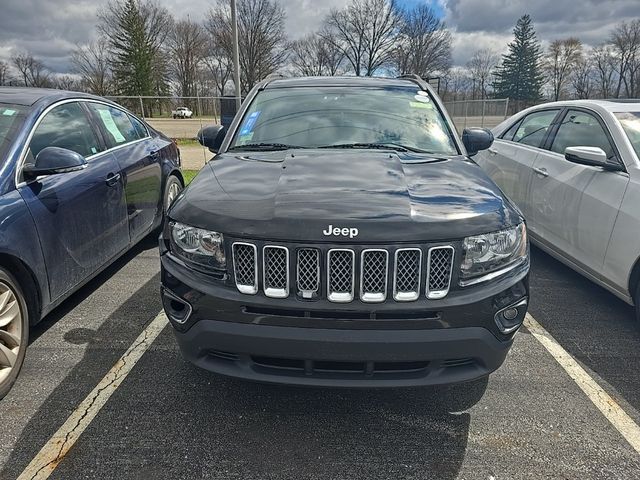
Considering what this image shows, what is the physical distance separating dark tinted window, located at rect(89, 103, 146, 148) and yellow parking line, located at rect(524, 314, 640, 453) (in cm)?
386

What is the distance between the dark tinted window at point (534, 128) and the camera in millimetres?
5055

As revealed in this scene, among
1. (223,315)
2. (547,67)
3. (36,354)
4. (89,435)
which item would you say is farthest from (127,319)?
(547,67)

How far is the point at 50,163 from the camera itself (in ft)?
9.84

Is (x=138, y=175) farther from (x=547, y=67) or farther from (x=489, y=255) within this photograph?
(x=547, y=67)

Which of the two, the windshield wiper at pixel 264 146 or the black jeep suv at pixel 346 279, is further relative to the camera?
the windshield wiper at pixel 264 146

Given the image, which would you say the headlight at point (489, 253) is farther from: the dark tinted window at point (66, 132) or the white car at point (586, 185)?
the dark tinted window at point (66, 132)

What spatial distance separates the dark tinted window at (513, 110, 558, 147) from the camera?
505cm

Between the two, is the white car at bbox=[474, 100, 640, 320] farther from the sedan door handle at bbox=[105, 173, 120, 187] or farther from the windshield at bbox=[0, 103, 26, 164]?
the windshield at bbox=[0, 103, 26, 164]

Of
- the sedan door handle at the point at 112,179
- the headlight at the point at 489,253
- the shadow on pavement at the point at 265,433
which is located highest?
the sedan door handle at the point at 112,179

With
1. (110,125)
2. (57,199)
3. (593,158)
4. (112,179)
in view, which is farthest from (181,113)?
(593,158)

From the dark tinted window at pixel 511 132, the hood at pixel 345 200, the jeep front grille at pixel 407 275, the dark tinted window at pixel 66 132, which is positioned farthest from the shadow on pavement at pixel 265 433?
the dark tinted window at pixel 511 132

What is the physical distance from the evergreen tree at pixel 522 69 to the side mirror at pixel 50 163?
Answer: 229 feet

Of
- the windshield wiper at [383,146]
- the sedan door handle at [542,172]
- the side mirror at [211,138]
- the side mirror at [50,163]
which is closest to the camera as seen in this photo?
the side mirror at [50,163]

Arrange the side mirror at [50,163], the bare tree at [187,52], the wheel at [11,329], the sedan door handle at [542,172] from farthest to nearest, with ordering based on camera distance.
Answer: the bare tree at [187,52] < the sedan door handle at [542,172] < the side mirror at [50,163] < the wheel at [11,329]
